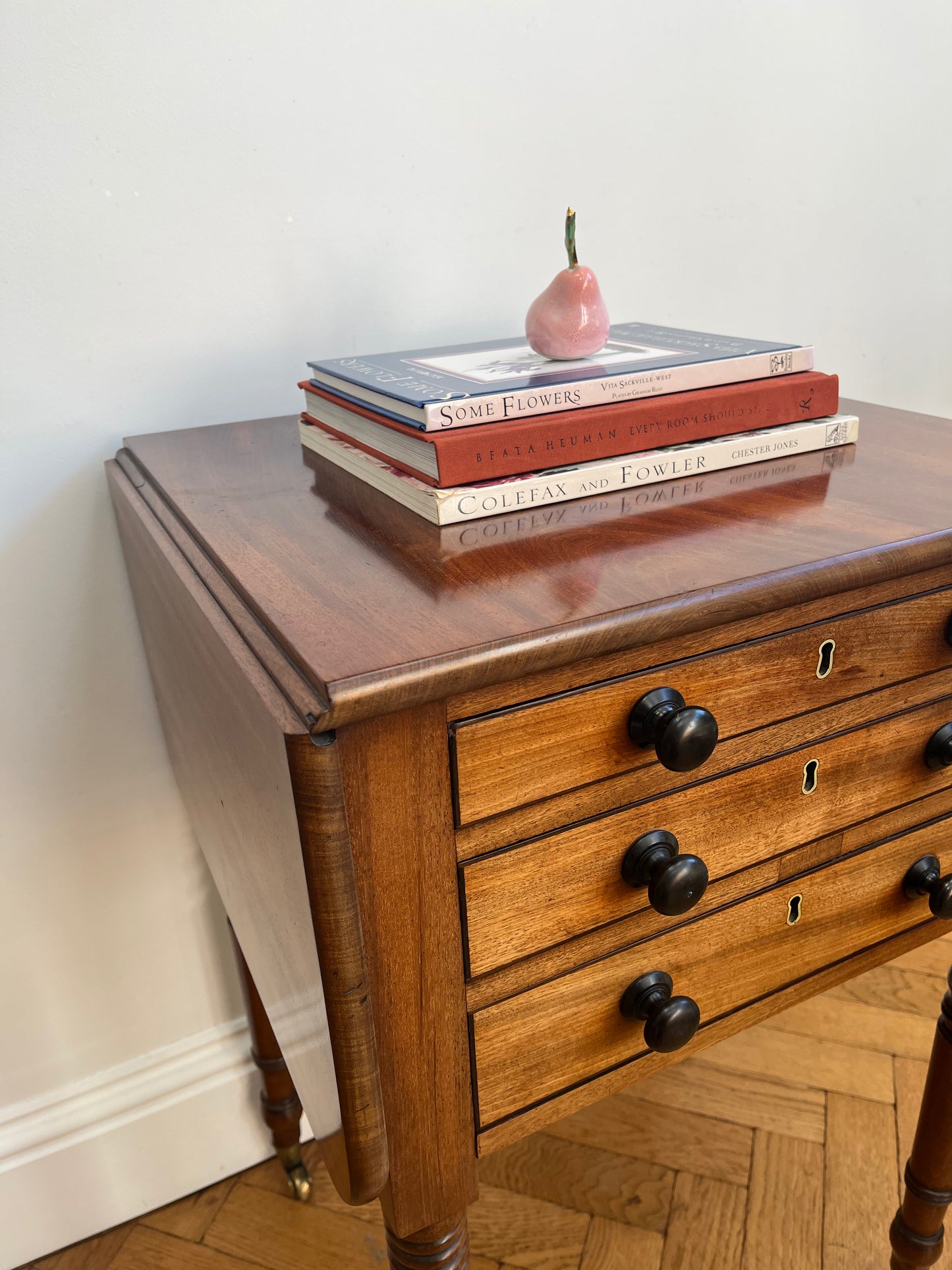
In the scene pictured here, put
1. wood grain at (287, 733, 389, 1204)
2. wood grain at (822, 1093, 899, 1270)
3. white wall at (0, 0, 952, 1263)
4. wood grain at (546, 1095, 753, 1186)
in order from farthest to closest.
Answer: wood grain at (546, 1095, 753, 1186), wood grain at (822, 1093, 899, 1270), white wall at (0, 0, 952, 1263), wood grain at (287, 733, 389, 1204)

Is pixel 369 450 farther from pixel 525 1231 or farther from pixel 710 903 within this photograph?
pixel 525 1231

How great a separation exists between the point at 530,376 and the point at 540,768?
0.27 metres

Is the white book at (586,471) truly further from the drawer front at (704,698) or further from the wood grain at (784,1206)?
the wood grain at (784,1206)

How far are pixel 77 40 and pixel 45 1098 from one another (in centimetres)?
92

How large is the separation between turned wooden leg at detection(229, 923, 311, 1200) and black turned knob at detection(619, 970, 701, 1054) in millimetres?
483

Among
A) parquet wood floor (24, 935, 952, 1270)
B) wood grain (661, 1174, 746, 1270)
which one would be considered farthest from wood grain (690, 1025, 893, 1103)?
wood grain (661, 1174, 746, 1270)

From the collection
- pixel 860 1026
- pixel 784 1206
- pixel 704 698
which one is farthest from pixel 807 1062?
pixel 704 698

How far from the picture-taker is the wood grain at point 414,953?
1.35 feet

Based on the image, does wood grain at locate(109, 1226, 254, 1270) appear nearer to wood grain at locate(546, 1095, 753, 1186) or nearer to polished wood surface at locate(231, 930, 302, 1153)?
polished wood surface at locate(231, 930, 302, 1153)

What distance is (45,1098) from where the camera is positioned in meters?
0.92

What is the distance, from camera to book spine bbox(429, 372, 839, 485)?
0.54 meters

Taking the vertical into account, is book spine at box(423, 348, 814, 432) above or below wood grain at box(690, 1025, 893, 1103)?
above

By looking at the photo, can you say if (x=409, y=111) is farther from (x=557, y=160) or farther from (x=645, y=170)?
(x=645, y=170)

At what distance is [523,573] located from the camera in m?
0.47
